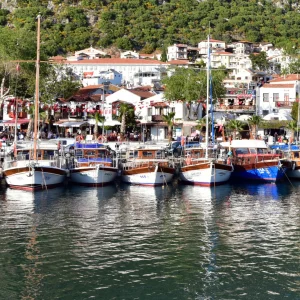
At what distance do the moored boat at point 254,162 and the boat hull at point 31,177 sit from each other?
53.8 feet

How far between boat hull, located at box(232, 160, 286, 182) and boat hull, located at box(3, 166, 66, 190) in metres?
16.5

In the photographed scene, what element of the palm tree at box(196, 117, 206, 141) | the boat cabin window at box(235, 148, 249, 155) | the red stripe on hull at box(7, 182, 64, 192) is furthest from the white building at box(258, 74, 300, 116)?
the red stripe on hull at box(7, 182, 64, 192)

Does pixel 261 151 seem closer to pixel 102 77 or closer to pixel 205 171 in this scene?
pixel 205 171

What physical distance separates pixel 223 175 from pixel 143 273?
26.2m

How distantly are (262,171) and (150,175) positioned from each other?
1040 cm

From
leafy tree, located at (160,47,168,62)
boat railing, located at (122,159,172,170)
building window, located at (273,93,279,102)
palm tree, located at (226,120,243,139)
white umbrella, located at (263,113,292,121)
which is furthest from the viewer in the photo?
leafy tree, located at (160,47,168,62)

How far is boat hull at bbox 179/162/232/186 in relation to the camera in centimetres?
4934

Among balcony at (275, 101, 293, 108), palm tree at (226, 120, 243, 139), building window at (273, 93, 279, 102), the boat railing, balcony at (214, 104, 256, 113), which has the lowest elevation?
the boat railing

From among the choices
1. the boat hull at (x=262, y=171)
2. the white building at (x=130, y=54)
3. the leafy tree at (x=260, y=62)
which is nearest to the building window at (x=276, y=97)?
the boat hull at (x=262, y=171)

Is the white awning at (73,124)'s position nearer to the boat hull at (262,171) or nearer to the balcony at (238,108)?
the balcony at (238,108)

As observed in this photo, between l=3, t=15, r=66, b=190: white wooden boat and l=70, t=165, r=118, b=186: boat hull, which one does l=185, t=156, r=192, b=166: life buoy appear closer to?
l=70, t=165, r=118, b=186: boat hull

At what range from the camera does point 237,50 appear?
187375 millimetres

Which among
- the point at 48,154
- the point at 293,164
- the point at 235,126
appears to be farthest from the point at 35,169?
the point at 235,126

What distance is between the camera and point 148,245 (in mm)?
29688
